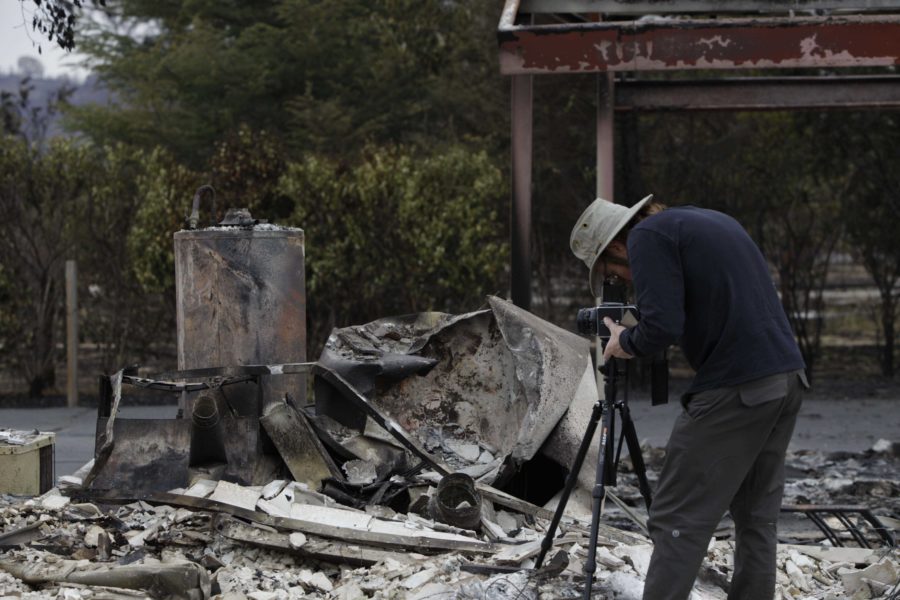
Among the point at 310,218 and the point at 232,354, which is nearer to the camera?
the point at 232,354

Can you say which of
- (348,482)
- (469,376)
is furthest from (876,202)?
(348,482)

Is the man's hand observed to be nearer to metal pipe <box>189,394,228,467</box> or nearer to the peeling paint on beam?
metal pipe <box>189,394,228,467</box>

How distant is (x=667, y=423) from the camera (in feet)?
35.4

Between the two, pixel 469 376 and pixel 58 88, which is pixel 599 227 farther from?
pixel 58 88

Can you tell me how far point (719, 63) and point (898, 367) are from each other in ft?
23.4

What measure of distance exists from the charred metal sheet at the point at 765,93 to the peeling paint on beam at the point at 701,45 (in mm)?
1222

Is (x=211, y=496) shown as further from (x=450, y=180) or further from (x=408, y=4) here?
(x=408, y=4)

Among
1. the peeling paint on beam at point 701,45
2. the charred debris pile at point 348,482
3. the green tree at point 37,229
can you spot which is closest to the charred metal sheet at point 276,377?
the charred debris pile at point 348,482

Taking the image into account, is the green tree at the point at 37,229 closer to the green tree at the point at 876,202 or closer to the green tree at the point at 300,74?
the green tree at the point at 300,74

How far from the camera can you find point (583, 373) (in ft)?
23.2

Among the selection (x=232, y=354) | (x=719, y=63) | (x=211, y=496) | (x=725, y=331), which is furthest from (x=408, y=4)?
(x=725, y=331)

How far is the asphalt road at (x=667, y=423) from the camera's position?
975 centimetres

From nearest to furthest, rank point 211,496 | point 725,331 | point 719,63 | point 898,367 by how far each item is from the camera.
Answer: point 725,331 → point 211,496 → point 719,63 → point 898,367

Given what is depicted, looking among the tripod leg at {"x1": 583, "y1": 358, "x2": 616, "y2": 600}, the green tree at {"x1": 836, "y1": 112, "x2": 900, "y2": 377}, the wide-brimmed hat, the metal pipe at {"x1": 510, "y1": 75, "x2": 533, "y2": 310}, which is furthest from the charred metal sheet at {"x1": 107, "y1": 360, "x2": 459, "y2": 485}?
the green tree at {"x1": 836, "y1": 112, "x2": 900, "y2": 377}
